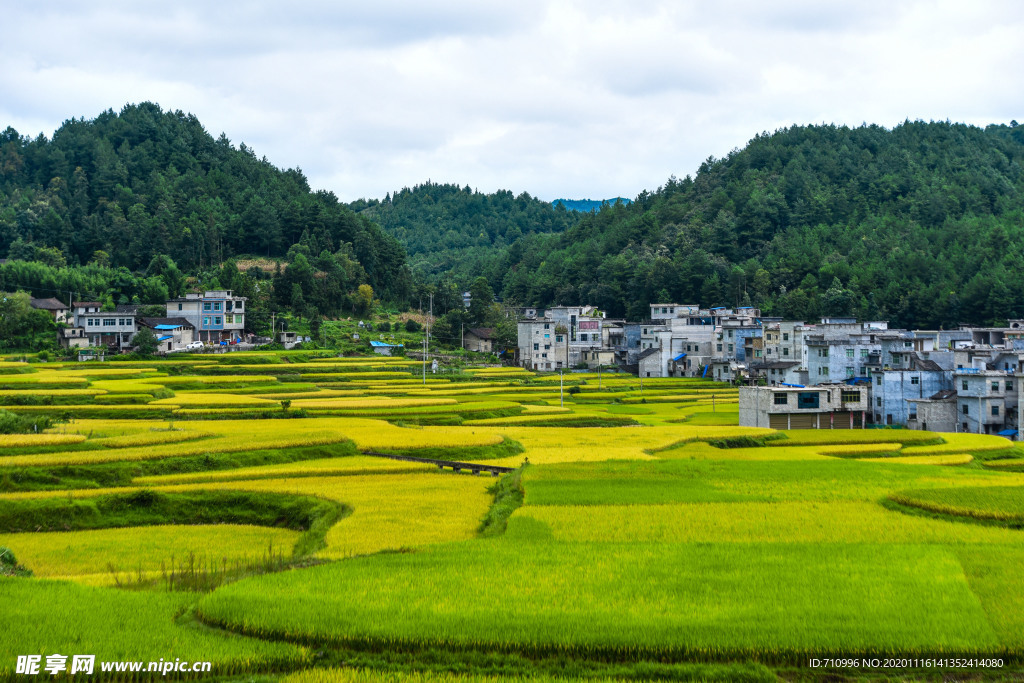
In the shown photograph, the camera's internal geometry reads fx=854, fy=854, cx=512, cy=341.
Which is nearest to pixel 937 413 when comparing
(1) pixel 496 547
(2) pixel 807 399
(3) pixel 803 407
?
(2) pixel 807 399

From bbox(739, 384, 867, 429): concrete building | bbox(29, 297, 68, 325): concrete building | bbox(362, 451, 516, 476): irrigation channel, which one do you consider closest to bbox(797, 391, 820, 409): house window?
bbox(739, 384, 867, 429): concrete building

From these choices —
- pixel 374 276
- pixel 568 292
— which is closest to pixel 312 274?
pixel 374 276

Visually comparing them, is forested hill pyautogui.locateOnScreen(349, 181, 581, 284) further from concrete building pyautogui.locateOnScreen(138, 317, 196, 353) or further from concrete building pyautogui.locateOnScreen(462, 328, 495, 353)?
concrete building pyautogui.locateOnScreen(138, 317, 196, 353)

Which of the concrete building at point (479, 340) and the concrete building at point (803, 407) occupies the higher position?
the concrete building at point (479, 340)

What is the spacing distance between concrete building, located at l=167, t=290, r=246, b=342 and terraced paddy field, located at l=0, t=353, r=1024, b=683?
30435 mm

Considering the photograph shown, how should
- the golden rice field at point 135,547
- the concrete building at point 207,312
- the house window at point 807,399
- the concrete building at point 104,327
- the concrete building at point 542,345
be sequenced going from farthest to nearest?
the concrete building at point 542,345, the concrete building at point 207,312, the concrete building at point 104,327, the house window at point 807,399, the golden rice field at point 135,547

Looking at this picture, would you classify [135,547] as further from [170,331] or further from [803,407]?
[170,331]

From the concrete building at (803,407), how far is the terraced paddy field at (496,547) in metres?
4.18

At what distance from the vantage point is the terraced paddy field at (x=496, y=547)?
11.5 m

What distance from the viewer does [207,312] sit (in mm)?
68062

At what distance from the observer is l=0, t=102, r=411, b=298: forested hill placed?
285 ft

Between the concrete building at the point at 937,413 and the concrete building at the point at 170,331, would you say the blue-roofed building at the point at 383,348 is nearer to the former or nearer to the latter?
the concrete building at the point at 170,331

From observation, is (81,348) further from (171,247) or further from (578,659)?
(578,659)

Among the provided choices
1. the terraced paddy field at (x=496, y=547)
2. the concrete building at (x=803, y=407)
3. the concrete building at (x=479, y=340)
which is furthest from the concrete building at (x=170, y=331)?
the concrete building at (x=803, y=407)
